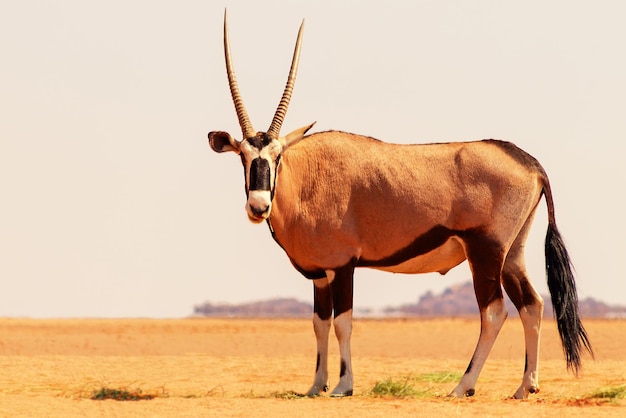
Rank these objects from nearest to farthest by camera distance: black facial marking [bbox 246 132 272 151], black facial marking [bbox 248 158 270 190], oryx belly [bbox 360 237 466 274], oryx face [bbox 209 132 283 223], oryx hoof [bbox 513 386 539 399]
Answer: oryx face [bbox 209 132 283 223] < black facial marking [bbox 248 158 270 190] < black facial marking [bbox 246 132 272 151] < oryx hoof [bbox 513 386 539 399] < oryx belly [bbox 360 237 466 274]

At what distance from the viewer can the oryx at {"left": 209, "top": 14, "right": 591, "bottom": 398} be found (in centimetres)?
1345

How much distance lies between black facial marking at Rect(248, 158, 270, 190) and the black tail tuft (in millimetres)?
4157

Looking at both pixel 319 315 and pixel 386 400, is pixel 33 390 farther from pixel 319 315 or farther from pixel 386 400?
pixel 386 400

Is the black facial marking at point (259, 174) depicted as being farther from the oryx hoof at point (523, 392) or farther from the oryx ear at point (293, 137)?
the oryx hoof at point (523, 392)

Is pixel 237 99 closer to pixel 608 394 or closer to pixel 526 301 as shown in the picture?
pixel 526 301

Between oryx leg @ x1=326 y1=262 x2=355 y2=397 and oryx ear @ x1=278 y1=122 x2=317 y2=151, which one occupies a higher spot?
oryx ear @ x1=278 y1=122 x2=317 y2=151

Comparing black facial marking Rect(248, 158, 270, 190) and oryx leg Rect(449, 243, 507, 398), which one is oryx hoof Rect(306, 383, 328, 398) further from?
black facial marking Rect(248, 158, 270, 190)

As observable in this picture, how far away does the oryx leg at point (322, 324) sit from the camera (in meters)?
13.7

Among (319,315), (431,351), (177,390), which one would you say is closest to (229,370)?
(177,390)

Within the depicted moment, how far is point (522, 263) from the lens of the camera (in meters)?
14.3

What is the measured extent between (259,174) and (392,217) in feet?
6.17

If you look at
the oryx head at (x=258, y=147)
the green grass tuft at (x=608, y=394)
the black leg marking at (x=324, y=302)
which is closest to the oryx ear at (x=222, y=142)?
the oryx head at (x=258, y=147)

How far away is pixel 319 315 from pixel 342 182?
1.65 metres

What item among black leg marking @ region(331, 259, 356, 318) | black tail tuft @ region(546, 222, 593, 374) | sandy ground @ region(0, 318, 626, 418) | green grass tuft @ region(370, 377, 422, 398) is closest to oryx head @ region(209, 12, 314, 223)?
black leg marking @ region(331, 259, 356, 318)
